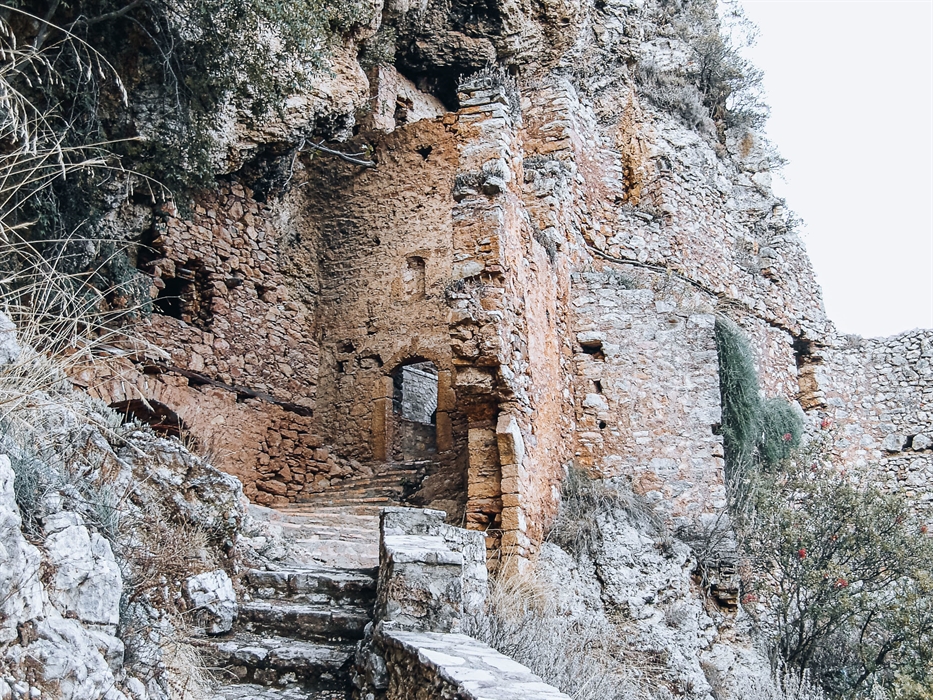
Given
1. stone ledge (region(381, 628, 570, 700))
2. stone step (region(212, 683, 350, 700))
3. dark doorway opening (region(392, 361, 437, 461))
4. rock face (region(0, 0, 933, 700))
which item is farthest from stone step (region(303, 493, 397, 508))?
stone ledge (region(381, 628, 570, 700))

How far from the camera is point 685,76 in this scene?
14.9 meters

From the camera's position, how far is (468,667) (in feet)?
13.9

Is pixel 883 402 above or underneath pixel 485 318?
underneath

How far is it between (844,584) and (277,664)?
5.83 m

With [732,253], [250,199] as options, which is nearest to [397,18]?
[250,199]

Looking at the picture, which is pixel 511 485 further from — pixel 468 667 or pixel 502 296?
pixel 468 667

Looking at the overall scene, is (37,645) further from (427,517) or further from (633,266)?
(633,266)

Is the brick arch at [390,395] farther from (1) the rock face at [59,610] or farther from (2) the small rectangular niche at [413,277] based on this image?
(1) the rock face at [59,610]

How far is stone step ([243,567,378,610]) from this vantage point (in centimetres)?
595

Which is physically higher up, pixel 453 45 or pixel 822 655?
pixel 453 45

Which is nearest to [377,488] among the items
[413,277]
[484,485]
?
[413,277]

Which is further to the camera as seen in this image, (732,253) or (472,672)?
(732,253)

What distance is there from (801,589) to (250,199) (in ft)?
27.3

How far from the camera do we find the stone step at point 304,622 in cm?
557
